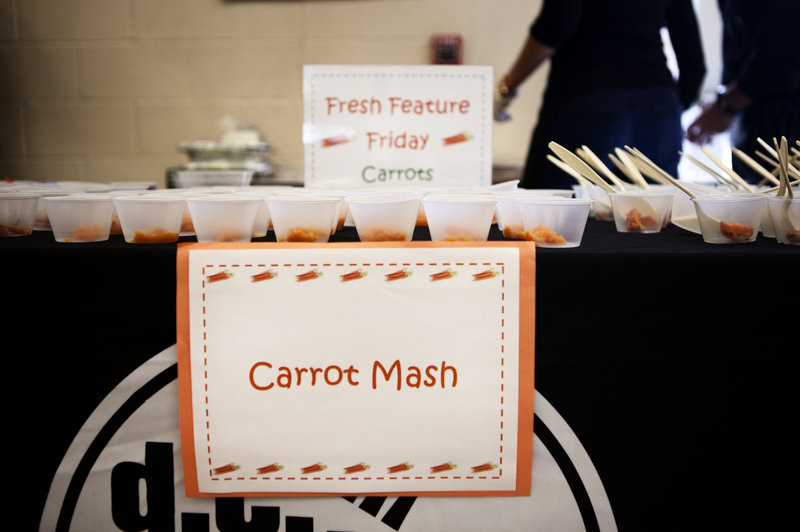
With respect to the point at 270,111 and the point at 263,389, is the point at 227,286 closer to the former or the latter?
the point at 263,389

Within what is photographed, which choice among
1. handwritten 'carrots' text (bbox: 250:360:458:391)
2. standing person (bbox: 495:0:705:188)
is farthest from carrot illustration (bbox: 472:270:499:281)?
standing person (bbox: 495:0:705:188)

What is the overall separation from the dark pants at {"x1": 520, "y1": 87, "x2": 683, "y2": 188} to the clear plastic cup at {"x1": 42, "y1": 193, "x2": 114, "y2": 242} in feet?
5.15

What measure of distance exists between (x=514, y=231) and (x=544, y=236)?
49mm

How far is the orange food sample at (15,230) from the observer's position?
0.88 metres

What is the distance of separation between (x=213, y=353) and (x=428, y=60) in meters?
2.93

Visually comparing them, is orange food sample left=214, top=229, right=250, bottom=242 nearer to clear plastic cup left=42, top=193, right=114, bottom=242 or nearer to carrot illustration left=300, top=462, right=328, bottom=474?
clear plastic cup left=42, top=193, right=114, bottom=242

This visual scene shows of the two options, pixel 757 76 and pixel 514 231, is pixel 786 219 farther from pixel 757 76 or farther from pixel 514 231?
pixel 757 76

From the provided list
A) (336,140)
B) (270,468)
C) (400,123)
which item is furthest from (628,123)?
(270,468)

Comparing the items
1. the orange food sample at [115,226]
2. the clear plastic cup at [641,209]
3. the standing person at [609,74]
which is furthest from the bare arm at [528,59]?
the orange food sample at [115,226]

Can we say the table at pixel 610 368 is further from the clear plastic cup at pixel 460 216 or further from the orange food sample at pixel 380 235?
the orange food sample at pixel 380 235

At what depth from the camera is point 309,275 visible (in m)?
0.77

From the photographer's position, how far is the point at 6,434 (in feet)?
2.65

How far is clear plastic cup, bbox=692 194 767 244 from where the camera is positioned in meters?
0.84

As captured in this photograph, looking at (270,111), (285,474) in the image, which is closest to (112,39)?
(270,111)
